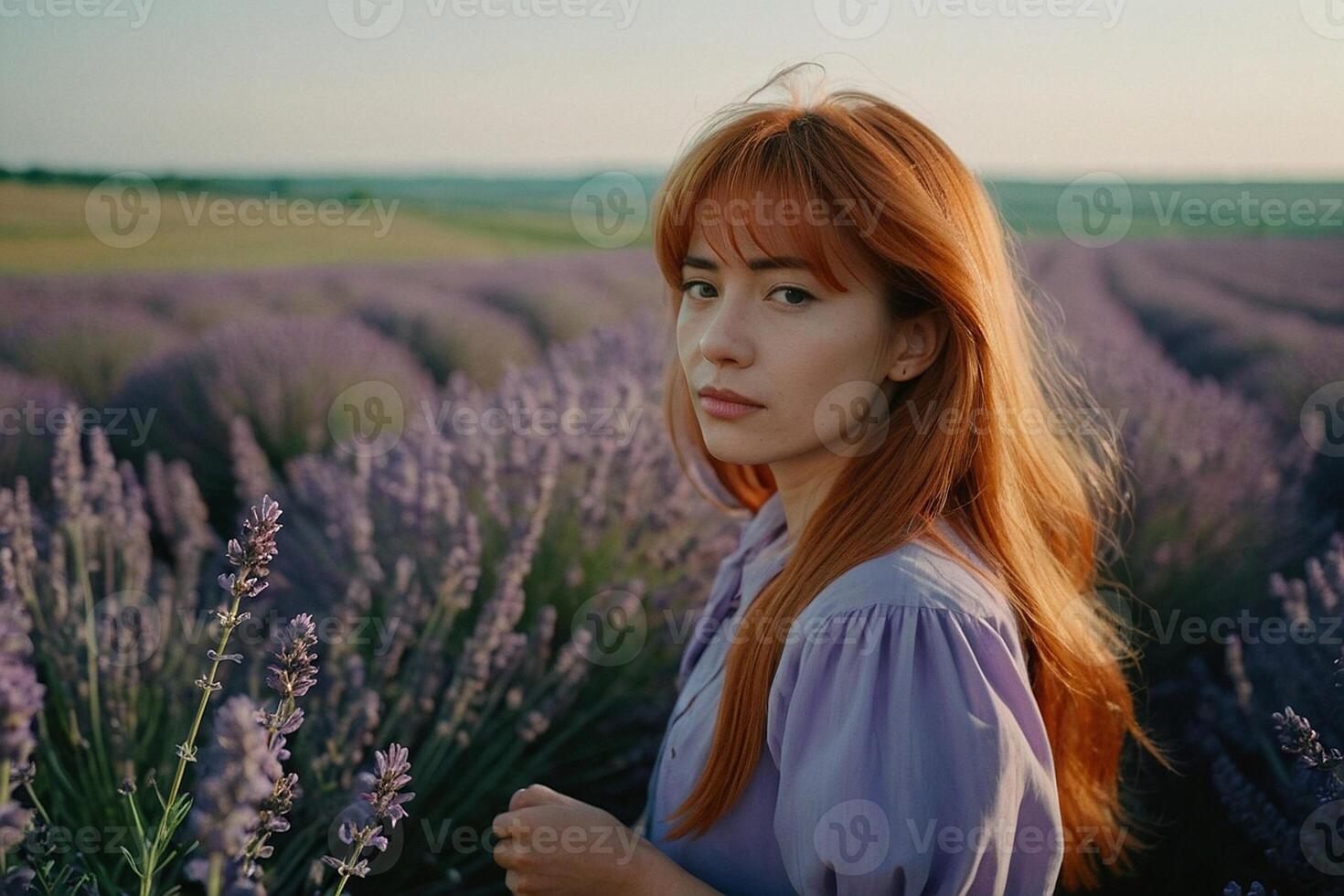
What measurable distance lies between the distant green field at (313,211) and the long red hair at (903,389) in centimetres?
39

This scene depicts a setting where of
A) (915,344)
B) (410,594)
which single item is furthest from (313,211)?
(915,344)

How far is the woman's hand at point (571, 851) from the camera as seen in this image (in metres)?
1.27

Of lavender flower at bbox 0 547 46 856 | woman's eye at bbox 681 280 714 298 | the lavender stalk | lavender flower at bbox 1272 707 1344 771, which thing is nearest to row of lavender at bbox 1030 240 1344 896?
lavender flower at bbox 1272 707 1344 771

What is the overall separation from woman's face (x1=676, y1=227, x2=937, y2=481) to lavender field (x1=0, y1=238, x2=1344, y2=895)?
54cm

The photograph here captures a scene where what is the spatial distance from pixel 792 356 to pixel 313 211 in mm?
3177

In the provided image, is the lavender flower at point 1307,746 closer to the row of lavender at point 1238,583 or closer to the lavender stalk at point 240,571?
the row of lavender at point 1238,583

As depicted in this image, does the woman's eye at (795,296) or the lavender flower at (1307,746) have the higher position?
the woman's eye at (795,296)

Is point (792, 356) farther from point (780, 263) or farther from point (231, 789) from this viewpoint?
point (231, 789)

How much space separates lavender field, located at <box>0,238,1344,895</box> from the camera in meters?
1.43

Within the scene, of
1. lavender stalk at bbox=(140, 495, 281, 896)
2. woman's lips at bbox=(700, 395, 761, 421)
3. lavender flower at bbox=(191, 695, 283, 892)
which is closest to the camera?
lavender flower at bbox=(191, 695, 283, 892)

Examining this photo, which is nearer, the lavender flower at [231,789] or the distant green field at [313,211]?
the lavender flower at [231,789]

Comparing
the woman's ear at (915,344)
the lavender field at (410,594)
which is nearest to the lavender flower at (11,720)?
the lavender field at (410,594)

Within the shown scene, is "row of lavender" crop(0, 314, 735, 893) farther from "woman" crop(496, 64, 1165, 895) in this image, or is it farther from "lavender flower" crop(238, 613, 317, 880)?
"woman" crop(496, 64, 1165, 895)

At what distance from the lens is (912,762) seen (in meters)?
1.10
